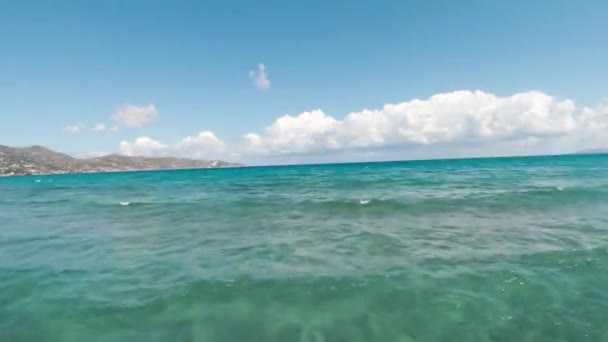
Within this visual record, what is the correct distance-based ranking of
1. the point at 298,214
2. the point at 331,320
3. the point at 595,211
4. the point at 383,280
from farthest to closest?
the point at 298,214, the point at 595,211, the point at 383,280, the point at 331,320

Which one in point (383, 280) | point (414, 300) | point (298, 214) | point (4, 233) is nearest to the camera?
point (414, 300)

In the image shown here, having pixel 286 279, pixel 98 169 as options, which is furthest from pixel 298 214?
pixel 98 169

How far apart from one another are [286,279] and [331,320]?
261 centimetres

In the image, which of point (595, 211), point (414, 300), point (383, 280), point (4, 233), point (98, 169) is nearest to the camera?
point (414, 300)

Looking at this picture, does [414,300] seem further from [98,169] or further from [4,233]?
[98,169]

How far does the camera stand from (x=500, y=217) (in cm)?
1777

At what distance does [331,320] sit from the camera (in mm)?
7098

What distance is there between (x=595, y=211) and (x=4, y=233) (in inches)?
1377

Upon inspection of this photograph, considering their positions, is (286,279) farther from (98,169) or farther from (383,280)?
(98,169)

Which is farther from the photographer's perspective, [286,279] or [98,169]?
[98,169]

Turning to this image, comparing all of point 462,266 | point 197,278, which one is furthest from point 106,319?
point 462,266

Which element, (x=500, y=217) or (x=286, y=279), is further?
(x=500, y=217)

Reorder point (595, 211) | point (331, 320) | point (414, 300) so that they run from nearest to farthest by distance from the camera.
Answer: point (331, 320), point (414, 300), point (595, 211)

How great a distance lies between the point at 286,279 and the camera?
9414 mm
